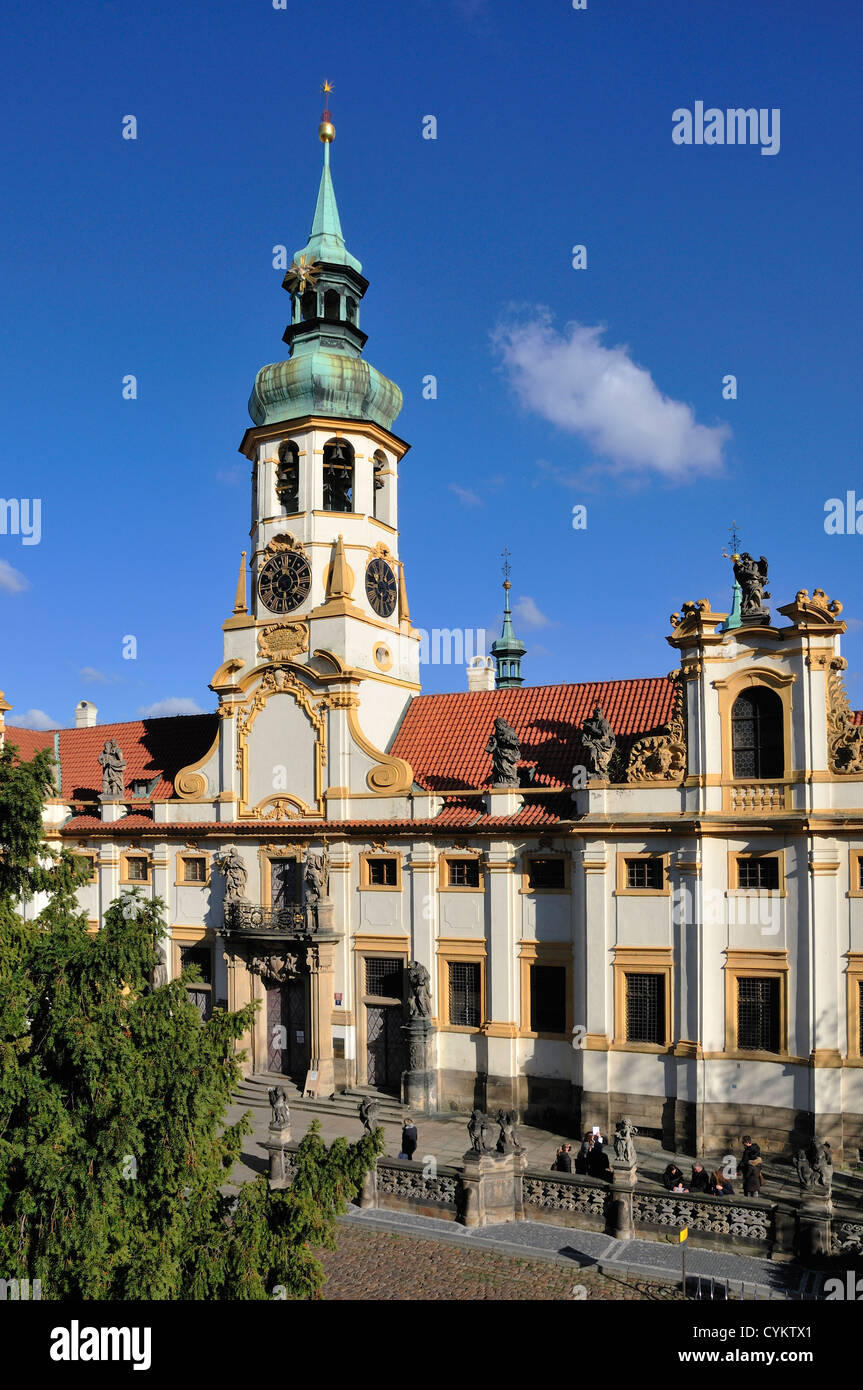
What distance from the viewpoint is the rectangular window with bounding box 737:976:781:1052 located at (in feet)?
88.6

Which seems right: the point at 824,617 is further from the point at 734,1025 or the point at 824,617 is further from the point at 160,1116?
the point at 160,1116

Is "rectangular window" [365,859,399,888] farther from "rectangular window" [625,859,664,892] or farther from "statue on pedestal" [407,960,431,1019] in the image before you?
"rectangular window" [625,859,664,892]

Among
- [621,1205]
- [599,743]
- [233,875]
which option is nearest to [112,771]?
[233,875]

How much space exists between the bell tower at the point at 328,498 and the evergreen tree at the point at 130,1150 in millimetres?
22784

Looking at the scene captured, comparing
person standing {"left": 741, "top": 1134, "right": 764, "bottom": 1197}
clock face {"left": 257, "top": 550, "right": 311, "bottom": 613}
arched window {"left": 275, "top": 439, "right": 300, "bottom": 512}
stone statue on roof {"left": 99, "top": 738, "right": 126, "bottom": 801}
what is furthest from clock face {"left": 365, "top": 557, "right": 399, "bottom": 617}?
person standing {"left": 741, "top": 1134, "right": 764, "bottom": 1197}

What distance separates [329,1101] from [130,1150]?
21677 mm

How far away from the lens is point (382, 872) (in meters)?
33.4

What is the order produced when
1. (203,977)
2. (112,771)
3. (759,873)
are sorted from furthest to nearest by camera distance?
(112,771)
(203,977)
(759,873)

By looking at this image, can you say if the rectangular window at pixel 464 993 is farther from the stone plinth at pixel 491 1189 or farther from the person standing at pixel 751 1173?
the person standing at pixel 751 1173

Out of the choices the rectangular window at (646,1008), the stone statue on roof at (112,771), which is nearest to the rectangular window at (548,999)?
the rectangular window at (646,1008)

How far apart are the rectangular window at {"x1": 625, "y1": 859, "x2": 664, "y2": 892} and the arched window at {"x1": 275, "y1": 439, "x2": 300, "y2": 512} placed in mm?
17848

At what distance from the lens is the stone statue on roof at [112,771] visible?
39781 millimetres

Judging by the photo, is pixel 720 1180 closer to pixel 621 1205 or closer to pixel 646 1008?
pixel 621 1205
